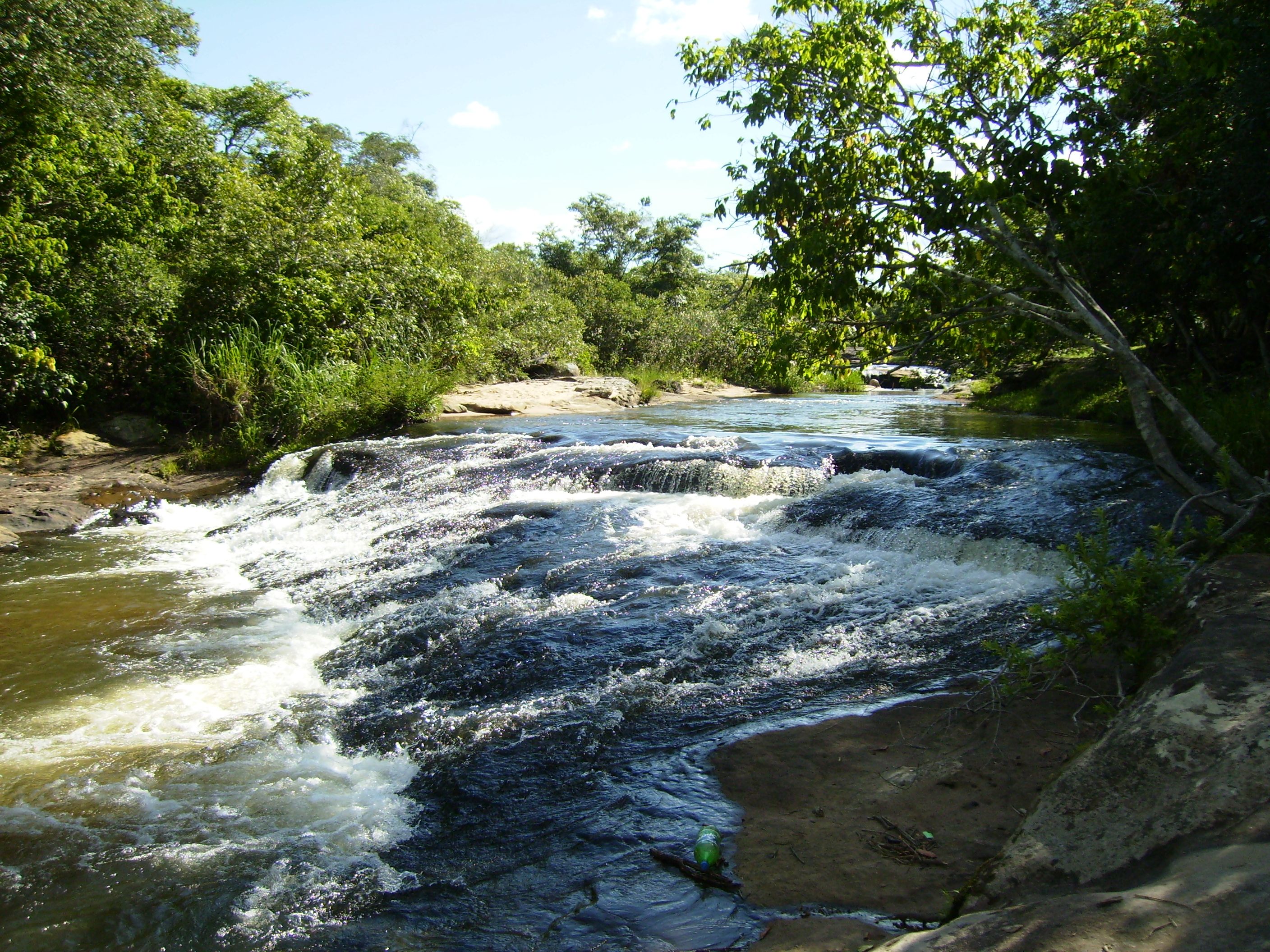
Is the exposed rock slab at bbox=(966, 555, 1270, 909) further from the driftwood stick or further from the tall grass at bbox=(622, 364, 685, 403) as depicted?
the tall grass at bbox=(622, 364, 685, 403)

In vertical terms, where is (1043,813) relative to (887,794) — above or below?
above

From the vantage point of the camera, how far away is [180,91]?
2052cm

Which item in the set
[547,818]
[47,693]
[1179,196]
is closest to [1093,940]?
[547,818]

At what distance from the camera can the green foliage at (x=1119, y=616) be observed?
3359 millimetres

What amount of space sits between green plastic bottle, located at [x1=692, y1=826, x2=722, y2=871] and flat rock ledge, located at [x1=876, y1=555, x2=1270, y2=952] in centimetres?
85

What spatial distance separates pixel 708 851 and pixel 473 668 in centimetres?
237

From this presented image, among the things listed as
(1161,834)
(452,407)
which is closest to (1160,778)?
(1161,834)

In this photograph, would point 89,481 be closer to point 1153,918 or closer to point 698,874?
point 698,874

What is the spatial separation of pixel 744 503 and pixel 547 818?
5.33 metres

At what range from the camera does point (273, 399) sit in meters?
12.7

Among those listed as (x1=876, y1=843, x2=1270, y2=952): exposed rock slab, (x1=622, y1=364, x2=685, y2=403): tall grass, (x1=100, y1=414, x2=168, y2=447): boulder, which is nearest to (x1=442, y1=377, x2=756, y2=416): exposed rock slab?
(x1=622, y1=364, x2=685, y2=403): tall grass

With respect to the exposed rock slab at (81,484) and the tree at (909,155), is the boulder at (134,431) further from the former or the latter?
the tree at (909,155)

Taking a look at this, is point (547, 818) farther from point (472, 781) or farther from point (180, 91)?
point (180, 91)

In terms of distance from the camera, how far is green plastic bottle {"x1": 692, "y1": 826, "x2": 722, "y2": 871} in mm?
2846
